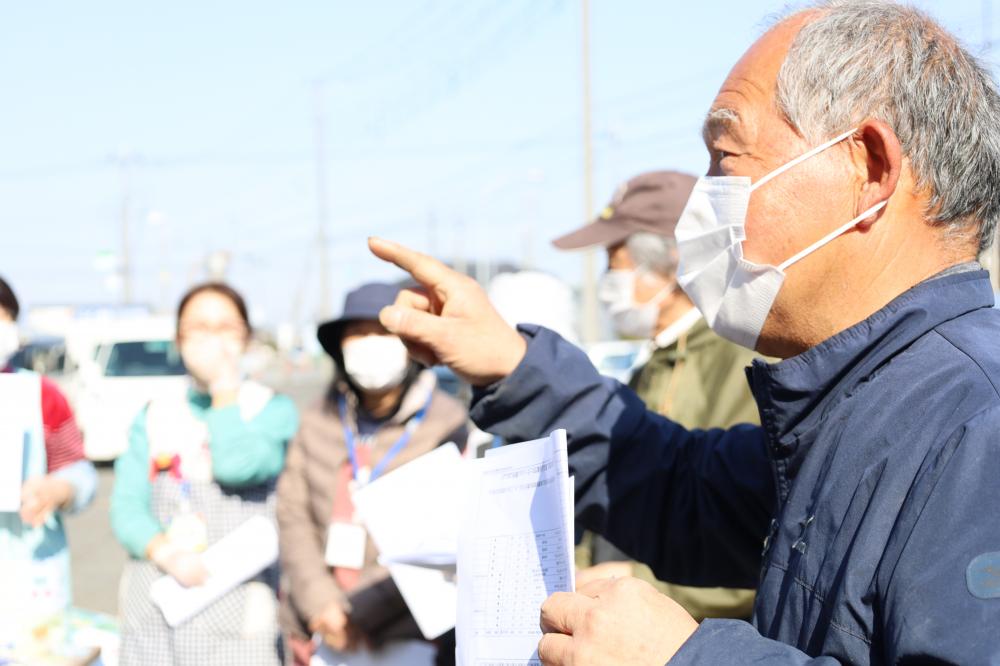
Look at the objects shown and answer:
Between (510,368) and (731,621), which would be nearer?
(731,621)

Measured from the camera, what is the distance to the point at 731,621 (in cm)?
130

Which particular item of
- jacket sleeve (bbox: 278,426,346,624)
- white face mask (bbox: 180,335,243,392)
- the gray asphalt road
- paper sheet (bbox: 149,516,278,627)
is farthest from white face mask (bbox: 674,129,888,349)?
the gray asphalt road

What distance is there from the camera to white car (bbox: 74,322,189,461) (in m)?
13.8

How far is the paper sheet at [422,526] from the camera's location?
2730 mm

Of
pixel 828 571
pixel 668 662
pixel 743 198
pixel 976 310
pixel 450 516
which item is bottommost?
pixel 450 516

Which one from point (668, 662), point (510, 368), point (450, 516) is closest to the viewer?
point (668, 662)

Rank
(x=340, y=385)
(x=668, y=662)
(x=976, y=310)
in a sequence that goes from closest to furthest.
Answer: (x=668, y=662)
(x=976, y=310)
(x=340, y=385)

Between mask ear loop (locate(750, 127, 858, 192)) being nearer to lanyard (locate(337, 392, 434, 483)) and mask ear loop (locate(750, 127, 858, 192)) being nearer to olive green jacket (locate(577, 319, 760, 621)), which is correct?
olive green jacket (locate(577, 319, 760, 621))

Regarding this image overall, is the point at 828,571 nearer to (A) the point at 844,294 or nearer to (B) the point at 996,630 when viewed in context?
(B) the point at 996,630

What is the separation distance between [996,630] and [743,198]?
2.49 feet

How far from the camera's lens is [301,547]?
372 centimetres

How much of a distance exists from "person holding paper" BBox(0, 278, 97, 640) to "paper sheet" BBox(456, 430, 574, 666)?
2.16 metres

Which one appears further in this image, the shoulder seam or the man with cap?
the man with cap

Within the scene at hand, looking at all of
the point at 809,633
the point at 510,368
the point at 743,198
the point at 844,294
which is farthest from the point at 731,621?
the point at 510,368
